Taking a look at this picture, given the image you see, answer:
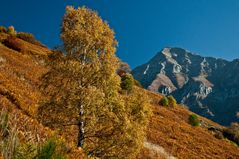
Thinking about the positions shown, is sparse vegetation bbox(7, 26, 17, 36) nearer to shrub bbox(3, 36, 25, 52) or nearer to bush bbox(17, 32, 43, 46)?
bush bbox(17, 32, 43, 46)

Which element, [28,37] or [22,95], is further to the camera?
[28,37]

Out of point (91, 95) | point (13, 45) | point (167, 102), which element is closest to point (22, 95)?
point (91, 95)

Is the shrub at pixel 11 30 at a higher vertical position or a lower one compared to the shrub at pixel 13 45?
higher

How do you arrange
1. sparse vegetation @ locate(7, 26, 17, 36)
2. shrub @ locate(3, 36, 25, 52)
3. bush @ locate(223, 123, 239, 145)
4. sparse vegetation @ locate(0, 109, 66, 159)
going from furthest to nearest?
sparse vegetation @ locate(7, 26, 17, 36) < shrub @ locate(3, 36, 25, 52) < bush @ locate(223, 123, 239, 145) < sparse vegetation @ locate(0, 109, 66, 159)

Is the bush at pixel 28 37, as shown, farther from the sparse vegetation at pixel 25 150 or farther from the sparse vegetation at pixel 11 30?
the sparse vegetation at pixel 25 150

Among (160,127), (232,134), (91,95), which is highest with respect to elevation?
(232,134)

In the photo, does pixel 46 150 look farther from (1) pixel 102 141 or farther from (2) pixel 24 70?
(2) pixel 24 70

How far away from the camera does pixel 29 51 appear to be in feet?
178

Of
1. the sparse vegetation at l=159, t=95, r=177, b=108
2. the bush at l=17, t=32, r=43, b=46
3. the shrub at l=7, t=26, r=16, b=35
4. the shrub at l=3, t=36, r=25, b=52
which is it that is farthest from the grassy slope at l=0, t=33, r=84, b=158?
the bush at l=17, t=32, r=43, b=46

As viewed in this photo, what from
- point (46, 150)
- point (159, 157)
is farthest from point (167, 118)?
point (46, 150)

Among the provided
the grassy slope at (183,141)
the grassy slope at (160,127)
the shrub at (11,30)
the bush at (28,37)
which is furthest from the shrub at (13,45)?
the grassy slope at (183,141)

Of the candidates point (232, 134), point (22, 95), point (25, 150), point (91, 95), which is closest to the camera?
point (25, 150)

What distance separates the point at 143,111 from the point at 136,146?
172cm

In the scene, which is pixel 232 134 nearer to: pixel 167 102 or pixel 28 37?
pixel 167 102
